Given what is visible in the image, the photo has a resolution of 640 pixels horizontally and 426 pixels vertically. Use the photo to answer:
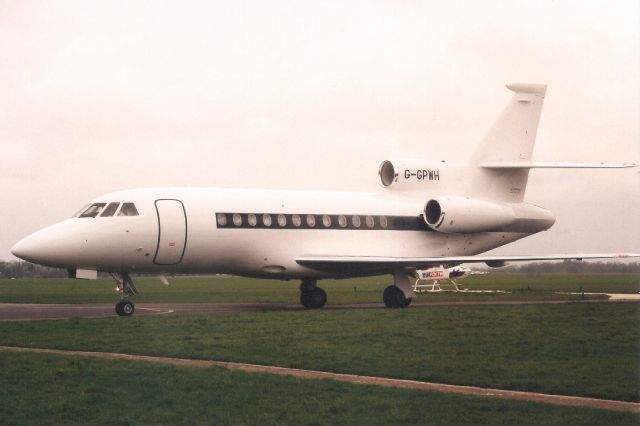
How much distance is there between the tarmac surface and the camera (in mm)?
11102

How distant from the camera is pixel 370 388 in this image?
12.1 m

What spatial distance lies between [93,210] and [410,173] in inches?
488

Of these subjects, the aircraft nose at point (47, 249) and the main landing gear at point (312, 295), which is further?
the main landing gear at point (312, 295)

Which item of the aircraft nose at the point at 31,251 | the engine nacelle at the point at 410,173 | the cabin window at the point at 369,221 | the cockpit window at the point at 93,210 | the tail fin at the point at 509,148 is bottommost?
the aircraft nose at the point at 31,251

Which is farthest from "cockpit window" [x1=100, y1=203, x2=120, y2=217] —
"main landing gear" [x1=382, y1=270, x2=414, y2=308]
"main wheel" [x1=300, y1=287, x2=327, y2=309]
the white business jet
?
"main landing gear" [x1=382, y1=270, x2=414, y2=308]

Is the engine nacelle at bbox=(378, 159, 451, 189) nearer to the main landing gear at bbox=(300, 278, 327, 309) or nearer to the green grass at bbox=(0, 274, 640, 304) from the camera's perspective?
the main landing gear at bbox=(300, 278, 327, 309)

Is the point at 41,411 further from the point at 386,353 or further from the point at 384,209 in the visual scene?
the point at 384,209

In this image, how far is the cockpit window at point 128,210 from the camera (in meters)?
25.7

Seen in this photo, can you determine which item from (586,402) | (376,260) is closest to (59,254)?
(376,260)

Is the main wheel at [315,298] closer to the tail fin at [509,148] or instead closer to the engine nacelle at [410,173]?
the engine nacelle at [410,173]

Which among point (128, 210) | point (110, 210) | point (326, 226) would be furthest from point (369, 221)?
point (110, 210)

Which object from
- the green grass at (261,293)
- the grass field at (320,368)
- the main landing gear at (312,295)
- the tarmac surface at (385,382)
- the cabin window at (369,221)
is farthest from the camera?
the green grass at (261,293)

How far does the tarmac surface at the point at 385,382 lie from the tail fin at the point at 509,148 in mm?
20608

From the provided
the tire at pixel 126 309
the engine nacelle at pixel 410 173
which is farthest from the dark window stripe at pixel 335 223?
the tire at pixel 126 309
